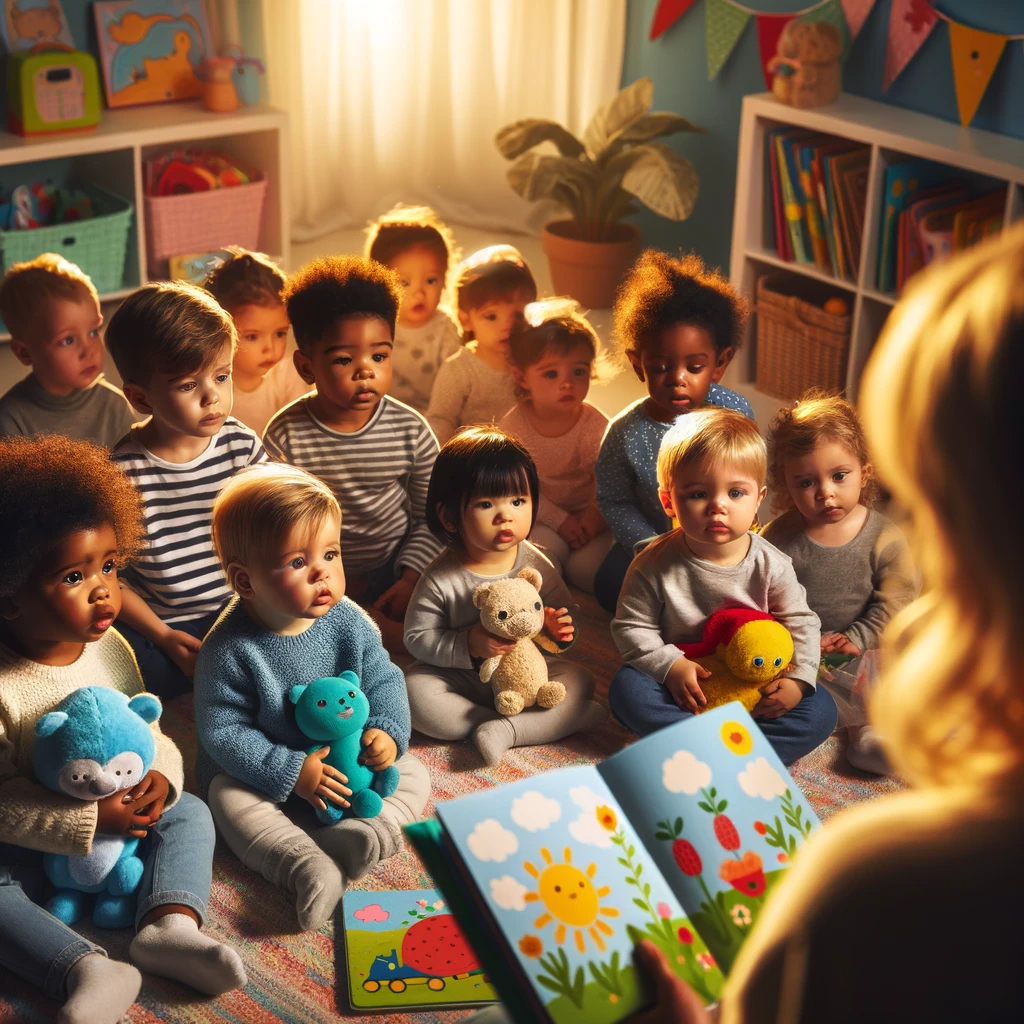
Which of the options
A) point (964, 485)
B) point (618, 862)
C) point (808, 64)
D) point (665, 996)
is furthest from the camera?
point (808, 64)

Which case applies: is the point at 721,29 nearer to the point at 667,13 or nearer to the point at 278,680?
the point at 667,13

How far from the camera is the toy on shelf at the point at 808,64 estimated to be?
300 centimetres

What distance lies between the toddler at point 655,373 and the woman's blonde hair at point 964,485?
5.03ft

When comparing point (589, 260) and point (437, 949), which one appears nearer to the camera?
point (437, 949)

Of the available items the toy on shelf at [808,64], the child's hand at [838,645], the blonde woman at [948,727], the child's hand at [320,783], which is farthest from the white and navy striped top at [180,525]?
the toy on shelf at [808,64]

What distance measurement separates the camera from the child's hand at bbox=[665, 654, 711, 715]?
1.85 m

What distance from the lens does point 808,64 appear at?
3.01 metres

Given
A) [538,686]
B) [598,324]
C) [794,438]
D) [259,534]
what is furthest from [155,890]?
[598,324]

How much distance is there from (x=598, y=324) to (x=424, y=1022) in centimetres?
256

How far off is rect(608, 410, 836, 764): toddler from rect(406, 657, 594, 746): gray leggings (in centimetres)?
8

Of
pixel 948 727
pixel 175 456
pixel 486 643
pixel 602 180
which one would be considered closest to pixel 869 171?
pixel 602 180

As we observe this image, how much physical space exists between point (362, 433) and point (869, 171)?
1.44 metres

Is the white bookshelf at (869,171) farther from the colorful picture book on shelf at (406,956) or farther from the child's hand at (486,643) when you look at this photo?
the colorful picture book on shelf at (406,956)

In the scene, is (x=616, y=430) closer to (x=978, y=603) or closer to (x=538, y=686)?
(x=538, y=686)
